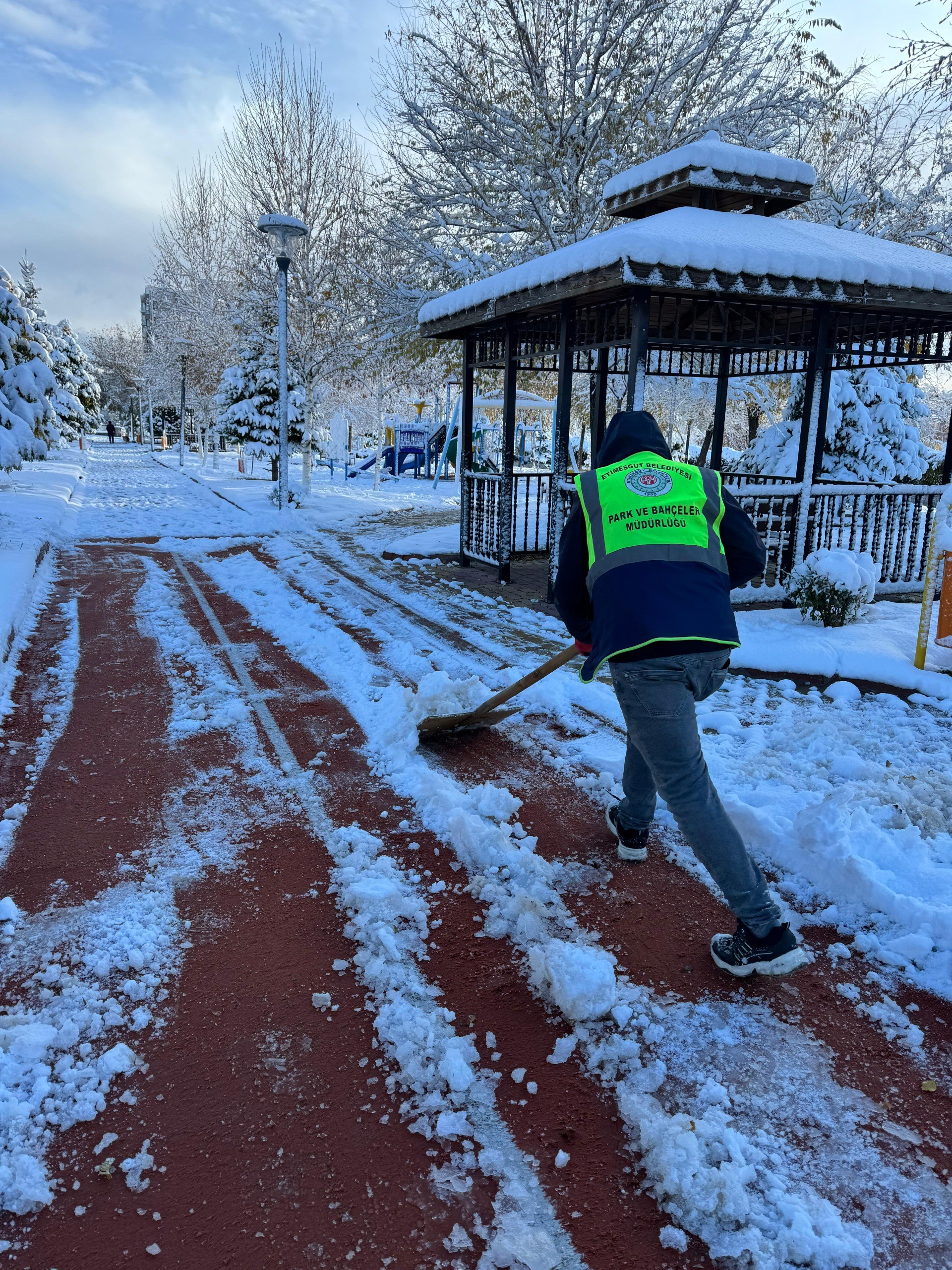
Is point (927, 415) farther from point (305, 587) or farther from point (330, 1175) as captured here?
point (330, 1175)

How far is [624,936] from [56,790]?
3.14 m

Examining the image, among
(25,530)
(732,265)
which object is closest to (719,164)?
(732,265)

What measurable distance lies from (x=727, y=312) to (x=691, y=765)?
23.3 ft

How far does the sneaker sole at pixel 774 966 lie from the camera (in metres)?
2.87

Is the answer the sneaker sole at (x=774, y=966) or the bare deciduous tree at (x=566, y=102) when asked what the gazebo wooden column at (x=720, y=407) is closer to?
the bare deciduous tree at (x=566, y=102)

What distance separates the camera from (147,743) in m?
5.06

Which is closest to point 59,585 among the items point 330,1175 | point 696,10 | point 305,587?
point 305,587

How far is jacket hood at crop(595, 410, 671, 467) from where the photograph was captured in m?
2.94

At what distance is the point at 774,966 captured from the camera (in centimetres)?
287

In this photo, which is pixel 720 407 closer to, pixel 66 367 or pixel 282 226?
pixel 282 226

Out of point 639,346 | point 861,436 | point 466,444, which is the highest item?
point 639,346

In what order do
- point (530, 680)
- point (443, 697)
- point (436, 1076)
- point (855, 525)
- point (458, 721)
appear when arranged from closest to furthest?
1. point (436, 1076)
2. point (530, 680)
3. point (458, 721)
4. point (443, 697)
5. point (855, 525)

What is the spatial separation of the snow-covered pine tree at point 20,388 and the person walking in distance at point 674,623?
48.5 feet

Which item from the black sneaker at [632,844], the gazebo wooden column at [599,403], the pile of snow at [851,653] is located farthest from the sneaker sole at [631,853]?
the gazebo wooden column at [599,403]
